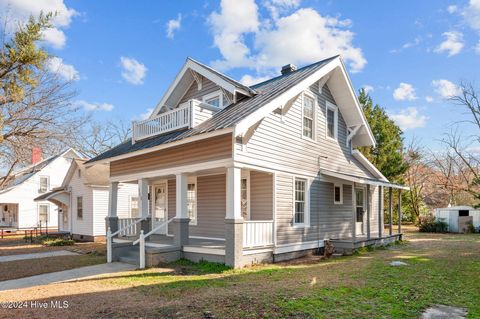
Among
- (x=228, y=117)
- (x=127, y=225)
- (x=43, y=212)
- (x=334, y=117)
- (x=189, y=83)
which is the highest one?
(x=189, y=83)

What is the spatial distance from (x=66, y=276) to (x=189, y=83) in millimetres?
8577

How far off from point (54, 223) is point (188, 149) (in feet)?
96.1

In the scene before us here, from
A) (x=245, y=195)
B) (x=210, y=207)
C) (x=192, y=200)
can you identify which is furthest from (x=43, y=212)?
(x=245, y=195)

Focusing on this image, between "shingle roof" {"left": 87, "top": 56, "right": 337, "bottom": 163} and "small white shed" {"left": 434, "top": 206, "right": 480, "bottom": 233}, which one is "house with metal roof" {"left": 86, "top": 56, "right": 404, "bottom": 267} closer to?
"shingle roof" {"left": 87, "top": 56, "right": 337, "bottom": 163}

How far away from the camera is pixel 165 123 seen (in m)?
12.6

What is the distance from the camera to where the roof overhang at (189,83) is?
12.2 meters

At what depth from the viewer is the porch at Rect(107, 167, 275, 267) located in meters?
9.92

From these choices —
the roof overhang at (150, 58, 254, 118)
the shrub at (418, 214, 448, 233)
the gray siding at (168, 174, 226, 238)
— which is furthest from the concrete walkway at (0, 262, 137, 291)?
the shrub at (418, 214, 448, 233)

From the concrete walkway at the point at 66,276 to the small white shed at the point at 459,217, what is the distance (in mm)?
21480

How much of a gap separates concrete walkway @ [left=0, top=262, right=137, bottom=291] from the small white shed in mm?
21480

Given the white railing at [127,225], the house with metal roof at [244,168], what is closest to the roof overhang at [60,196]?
the house with metal roof at [244,168]

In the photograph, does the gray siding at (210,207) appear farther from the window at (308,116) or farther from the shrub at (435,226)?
the shrub at (435,226)

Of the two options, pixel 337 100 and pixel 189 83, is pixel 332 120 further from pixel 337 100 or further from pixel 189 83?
pixel 189 83

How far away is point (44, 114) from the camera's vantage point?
44.5 ft
